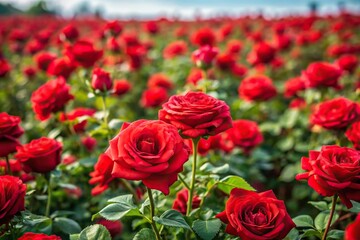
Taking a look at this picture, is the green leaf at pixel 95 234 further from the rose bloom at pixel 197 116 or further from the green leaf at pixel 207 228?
the rose bloom at pixel 197 116

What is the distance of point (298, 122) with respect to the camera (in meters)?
A: 2.98

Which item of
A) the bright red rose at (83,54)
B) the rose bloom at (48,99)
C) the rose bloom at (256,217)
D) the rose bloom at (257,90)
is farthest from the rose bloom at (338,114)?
the bright red rose at (83,54)

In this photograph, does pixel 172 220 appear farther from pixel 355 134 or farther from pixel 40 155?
pixel 355 134

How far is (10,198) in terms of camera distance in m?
1.12

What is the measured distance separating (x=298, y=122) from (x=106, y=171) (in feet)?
6.42

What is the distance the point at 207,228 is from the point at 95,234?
0.33 m

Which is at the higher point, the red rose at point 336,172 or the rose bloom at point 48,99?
the red rose at point 336,172

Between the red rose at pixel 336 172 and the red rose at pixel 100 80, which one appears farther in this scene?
the red rose at pixel 100 80

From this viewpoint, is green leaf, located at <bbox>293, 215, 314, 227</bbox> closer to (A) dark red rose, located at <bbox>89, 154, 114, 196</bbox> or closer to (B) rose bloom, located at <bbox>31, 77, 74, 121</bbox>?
(A) dark red rose, located at <bbox>89, 154, 114, 196</bbox>

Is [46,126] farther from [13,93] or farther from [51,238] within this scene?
[51,238]

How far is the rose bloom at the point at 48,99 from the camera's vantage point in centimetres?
187

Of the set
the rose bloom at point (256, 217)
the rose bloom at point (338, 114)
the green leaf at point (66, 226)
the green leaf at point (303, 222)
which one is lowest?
the green leaf at point (66, 226)

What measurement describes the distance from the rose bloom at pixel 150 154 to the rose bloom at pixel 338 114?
34.6 inches

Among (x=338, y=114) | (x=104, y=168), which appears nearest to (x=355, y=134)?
(x=338, y=114)
